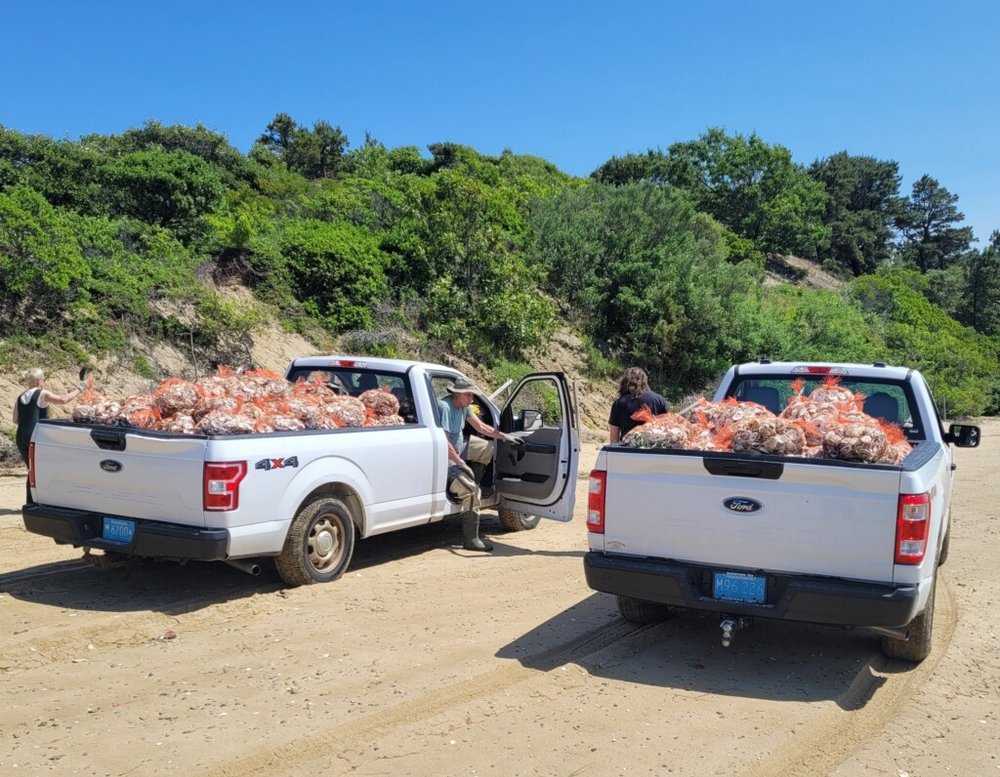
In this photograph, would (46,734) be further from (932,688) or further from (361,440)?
(932,688)

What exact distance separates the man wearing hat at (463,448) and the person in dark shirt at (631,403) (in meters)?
1.09

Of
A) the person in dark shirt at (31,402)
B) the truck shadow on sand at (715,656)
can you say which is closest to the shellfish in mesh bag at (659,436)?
the truck shadow on sand at (715,656)

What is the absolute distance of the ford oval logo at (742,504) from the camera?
18.1ft

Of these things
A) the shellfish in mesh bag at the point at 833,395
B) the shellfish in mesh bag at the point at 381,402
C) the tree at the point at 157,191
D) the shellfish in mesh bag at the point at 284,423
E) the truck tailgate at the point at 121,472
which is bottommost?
the truck tailgate at the point at 121,472

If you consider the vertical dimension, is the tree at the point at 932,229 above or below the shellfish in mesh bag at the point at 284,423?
above

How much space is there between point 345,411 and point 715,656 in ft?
12.8

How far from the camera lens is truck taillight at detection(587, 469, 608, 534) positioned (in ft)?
19.7

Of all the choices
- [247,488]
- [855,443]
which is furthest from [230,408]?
[855,443]

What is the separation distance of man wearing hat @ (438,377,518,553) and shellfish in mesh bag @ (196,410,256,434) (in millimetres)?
2358

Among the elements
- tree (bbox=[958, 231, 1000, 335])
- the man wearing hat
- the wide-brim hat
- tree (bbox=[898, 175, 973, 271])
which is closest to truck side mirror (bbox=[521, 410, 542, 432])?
the man wearing hat

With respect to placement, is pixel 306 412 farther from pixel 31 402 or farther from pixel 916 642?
pixel 916 642

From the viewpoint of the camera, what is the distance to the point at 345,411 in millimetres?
8273

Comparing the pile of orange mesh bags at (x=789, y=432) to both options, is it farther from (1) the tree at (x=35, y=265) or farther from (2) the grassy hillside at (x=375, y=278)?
(1) the tree at (x=35, y=265)

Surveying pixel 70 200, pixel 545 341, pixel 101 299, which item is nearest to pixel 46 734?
pixel 101 299
